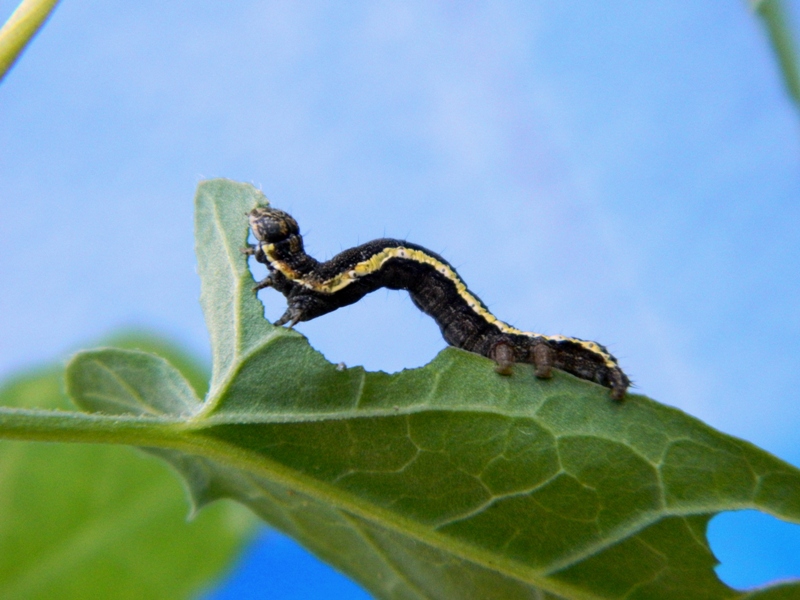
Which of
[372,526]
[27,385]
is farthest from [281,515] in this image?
[27,385]

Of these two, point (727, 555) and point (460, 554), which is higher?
point (727, 555)

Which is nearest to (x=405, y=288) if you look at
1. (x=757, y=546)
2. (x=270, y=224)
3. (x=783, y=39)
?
(x=270, y=224)

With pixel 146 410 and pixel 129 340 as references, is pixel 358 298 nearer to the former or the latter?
pixel 146 410

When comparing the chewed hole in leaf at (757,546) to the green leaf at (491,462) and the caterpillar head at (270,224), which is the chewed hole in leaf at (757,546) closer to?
the green leaf at (491,462)

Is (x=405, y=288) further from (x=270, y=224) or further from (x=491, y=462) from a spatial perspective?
(x=491, y=462)

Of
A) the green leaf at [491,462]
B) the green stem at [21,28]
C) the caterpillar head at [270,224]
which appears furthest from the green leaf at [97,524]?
the green stem at [21,28]

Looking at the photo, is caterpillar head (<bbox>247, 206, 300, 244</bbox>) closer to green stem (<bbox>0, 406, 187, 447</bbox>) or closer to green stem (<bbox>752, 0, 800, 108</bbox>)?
green stem (<bbox>0, 406, 187, 447</bbox>)

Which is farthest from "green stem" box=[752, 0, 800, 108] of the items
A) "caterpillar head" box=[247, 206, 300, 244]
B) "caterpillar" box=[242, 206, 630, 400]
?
"caterpillar head" box=[247, 206, 300, 244]
